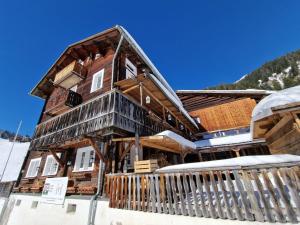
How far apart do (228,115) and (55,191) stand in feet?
52.9

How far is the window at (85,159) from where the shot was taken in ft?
32.6

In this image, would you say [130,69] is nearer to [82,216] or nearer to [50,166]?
[50,166]

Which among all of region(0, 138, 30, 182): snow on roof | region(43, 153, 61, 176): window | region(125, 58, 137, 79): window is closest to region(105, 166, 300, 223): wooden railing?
region(43, 153, 61, 176): window

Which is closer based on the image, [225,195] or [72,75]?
[225,195]

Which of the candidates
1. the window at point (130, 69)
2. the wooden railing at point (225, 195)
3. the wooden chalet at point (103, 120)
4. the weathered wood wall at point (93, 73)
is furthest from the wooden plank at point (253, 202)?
the window at point (130, 69)

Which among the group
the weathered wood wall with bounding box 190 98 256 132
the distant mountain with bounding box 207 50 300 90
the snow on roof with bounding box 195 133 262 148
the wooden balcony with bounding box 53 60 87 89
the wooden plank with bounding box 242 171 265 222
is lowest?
the wooden plank with bounding box 242 171 265 222

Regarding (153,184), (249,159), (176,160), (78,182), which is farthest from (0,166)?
(249,159)

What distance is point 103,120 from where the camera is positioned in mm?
8086

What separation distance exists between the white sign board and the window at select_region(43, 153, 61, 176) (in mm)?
1881

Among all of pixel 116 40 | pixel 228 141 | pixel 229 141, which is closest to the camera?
pixel 116 40

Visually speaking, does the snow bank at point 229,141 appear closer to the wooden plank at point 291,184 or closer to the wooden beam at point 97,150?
the wooden beam at point 97,150

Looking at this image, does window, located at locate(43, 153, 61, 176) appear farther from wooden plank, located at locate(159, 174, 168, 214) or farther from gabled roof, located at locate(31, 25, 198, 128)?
wooden plank, located at locate(159, 174, 168, 214)

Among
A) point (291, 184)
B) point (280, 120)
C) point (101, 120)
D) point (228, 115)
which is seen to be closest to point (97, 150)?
point (101, 120)

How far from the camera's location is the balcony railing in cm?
811
